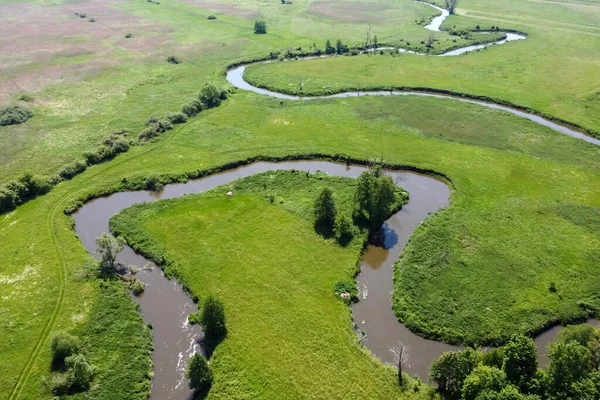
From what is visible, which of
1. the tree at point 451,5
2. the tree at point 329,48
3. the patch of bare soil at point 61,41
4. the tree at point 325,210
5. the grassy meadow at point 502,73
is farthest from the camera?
the tree at point 451,5

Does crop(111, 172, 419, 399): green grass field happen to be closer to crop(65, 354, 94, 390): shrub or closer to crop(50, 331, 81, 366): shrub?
crop(65, 354, 94, 390): shrub

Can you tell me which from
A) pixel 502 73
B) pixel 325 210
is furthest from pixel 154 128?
pixel 502 73

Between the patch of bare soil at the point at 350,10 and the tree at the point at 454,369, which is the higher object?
the patch of bare soil at the point at 350,10

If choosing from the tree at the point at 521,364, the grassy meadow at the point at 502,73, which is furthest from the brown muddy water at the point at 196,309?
the grassy meadow at the point at 502,73

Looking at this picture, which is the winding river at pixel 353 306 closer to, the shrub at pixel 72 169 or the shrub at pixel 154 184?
the shrub at pixel 154 184

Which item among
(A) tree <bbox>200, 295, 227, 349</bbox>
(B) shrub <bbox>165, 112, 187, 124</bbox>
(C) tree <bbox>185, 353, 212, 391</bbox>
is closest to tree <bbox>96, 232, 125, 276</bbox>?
(A) tree <bbox>200, 295, 227, 349</bbox>

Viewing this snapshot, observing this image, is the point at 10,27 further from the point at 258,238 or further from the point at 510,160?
the point at 510,160

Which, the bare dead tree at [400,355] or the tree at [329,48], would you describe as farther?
the tree at [329,48]
